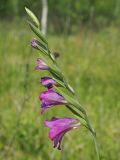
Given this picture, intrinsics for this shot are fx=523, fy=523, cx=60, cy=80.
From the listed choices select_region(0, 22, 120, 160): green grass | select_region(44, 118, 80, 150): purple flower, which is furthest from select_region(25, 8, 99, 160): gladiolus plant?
select_region(0, 22, 120, 160): green grass

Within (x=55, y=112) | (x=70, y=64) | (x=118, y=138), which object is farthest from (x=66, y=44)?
(x=118, y=138)

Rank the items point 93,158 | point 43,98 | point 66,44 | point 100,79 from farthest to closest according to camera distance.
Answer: point 66,44
point 100,79
point 93,158
point 43,98

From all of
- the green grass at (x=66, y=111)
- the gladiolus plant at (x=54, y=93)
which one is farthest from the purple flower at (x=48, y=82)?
the green grass at (x=66, y=111)

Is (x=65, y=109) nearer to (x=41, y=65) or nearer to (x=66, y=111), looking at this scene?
(x=66, y=111)

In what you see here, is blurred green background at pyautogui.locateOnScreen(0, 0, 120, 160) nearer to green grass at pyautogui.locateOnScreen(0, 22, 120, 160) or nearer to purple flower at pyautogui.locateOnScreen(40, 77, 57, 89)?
green grass at pyautogui.locateOnScreen(0, 22, 120, 160)

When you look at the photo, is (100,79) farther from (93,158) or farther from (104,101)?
(93,158)

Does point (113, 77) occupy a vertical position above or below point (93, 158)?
above
